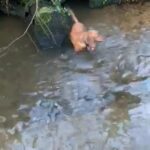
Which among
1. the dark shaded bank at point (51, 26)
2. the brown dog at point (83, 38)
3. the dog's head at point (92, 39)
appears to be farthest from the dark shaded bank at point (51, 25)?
the dog's head at point (92, 39)

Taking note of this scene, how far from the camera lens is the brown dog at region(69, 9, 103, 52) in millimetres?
4457

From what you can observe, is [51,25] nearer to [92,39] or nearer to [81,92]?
[92,39]

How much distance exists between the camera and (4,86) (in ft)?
13.4

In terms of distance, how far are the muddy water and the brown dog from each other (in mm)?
67

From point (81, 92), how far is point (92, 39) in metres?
0.73

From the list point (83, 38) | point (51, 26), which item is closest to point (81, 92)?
point (83, 38)

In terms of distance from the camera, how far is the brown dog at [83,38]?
4.46 meters

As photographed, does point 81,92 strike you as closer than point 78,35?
Yes

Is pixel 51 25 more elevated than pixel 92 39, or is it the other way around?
pixel 51 25

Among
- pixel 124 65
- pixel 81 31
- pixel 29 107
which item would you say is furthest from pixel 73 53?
pixel 29 107

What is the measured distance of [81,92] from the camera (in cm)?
A: 395

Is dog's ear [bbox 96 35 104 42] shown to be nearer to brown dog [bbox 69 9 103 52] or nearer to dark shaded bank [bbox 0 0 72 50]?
brown dog [bbox 69 9 103 52]

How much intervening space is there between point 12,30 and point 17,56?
1.64ft

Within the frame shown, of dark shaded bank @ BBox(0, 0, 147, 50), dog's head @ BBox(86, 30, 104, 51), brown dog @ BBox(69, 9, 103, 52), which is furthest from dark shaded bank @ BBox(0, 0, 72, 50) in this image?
dog's head @ BBox(86, 30, 104, 51)
